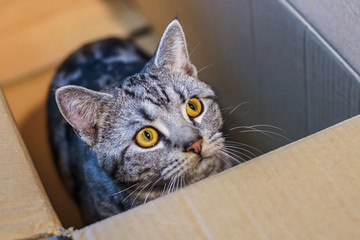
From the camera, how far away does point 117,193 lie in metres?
1.04

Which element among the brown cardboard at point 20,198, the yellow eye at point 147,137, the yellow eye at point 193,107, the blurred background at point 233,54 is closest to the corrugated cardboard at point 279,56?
the blurred background at point 233,54

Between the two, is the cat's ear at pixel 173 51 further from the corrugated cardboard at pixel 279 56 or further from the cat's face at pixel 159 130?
the corrugated cardboard at pixel 279 56

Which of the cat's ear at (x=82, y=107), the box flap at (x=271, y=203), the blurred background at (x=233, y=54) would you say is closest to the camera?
the box flap at (x=271, y=203)

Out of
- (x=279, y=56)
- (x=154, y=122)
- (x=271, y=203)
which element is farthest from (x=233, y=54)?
(x=271, y=203)

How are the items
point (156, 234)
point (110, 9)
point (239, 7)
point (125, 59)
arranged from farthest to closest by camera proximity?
point (110, 9), point (125, 59), point (239, 7), point (156, 234)

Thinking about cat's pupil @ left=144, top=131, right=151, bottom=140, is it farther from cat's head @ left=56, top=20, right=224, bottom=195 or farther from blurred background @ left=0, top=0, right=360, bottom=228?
blurred background @ left=0, top=0, right=360, bottom=228

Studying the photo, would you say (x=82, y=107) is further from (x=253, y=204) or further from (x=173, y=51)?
(x=253, y=204)

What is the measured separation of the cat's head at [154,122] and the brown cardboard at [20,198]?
0.50ft

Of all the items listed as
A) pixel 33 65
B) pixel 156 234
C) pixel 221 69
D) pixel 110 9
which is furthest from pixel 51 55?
pixel 156 234

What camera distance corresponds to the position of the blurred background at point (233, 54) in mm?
987

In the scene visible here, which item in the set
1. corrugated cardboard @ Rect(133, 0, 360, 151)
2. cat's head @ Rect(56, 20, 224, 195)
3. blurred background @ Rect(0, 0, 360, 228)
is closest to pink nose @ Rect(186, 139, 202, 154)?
cat's head @ Rect(56, 20, 224, 195)

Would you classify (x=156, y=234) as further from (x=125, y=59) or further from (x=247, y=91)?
(x=125, y=59)

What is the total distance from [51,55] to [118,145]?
Result: 107 cm

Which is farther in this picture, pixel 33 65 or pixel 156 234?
pixel 33 65
